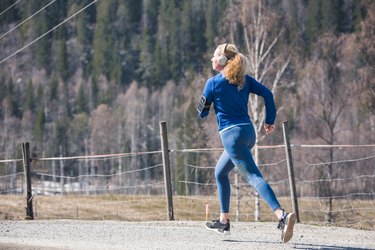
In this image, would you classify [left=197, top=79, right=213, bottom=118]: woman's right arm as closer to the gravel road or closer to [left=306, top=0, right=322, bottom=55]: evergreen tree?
the gravel road

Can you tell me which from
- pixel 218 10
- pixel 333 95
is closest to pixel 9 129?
pixel 218 10

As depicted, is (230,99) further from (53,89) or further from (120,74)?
(120,74)

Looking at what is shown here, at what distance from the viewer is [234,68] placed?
694 cm

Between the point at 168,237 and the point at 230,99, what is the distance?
174 cm

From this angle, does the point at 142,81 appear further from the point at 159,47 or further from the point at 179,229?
the point at 179,229

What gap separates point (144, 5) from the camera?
165 m

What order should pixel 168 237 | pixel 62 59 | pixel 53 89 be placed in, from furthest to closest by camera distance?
1. pixel 62 59
2. pixel 53 89
3. pixel 168 237

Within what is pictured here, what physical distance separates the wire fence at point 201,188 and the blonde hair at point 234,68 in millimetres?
3820

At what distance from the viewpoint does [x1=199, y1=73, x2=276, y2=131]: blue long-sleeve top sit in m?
6.98

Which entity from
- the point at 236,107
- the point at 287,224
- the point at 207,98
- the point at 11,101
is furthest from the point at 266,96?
the point at 11,101

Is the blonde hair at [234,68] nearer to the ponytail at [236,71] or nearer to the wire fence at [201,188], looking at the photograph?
the ponytail at [236,71]

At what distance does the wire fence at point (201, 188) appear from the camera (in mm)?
14077

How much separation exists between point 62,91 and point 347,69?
90.3 metres

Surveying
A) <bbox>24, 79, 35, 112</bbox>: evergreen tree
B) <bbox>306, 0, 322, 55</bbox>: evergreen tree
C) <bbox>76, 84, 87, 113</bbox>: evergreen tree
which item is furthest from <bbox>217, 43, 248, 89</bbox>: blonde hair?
<bbox>24, 79, 35, 112</bbox>: evergreen tree
